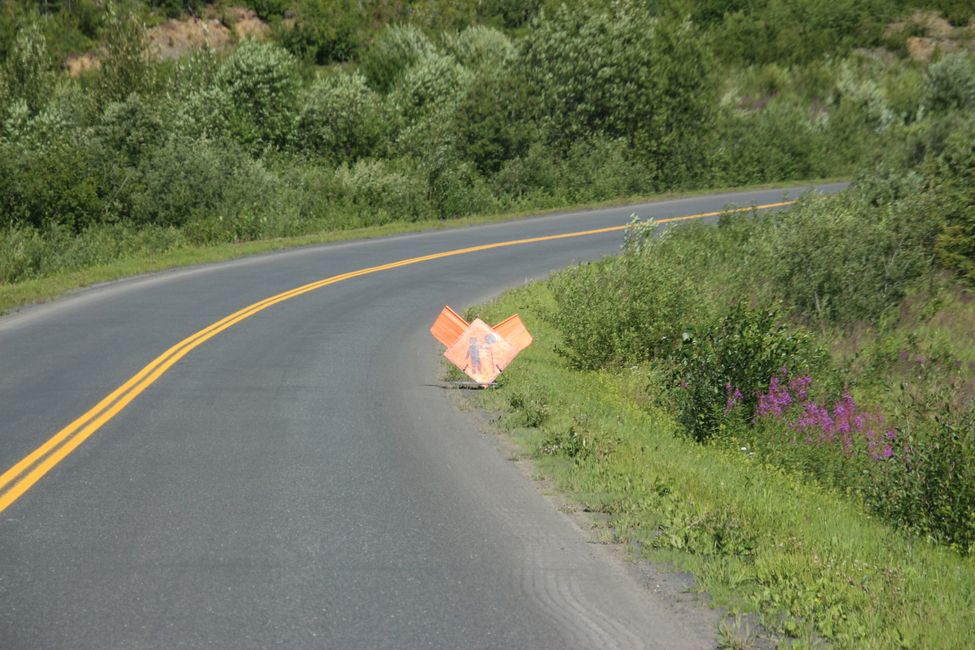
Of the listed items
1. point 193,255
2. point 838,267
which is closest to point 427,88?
point 193,255

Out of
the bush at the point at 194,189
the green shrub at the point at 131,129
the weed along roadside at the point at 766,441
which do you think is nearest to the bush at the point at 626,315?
the weed along roadside at the point at 766,441

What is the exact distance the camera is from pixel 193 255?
2736cm

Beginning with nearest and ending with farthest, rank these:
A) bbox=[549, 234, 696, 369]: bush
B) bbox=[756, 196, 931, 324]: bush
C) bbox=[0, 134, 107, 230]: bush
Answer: bbox=[549, 234, 696, 369]: bush < bbox=[756, 196, 931, 324]: bush < bbox=[0, 134, 107, 230]: bush

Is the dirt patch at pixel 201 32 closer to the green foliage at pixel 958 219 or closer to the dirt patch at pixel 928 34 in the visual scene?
the dirt patch at pixel 928 34

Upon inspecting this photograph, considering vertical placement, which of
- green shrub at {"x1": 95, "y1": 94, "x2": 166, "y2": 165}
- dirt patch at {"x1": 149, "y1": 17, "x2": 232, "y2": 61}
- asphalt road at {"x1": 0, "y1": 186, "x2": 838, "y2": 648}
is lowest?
asphalt road at {"x1": 0, "y1": 186, "x2": 838, "y2": 648}

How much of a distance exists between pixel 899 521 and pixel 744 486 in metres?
1.33

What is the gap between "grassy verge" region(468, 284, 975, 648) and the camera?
598 cm

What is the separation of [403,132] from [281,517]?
46.1 metres

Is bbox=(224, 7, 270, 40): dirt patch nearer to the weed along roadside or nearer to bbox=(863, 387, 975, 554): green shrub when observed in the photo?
the weed along roadside

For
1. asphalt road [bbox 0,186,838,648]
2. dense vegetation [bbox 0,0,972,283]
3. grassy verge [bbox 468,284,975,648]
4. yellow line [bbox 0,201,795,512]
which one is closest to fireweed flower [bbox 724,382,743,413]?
grassy verge [bbox 468,284,975,648]

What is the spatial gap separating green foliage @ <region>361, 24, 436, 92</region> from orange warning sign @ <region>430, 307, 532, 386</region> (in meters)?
55.3

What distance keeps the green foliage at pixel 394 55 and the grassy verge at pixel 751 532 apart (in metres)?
58.4

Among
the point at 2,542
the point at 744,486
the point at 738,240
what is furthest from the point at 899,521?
the point at 738,240

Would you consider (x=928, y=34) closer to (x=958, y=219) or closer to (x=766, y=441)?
(x=958, y=219)
